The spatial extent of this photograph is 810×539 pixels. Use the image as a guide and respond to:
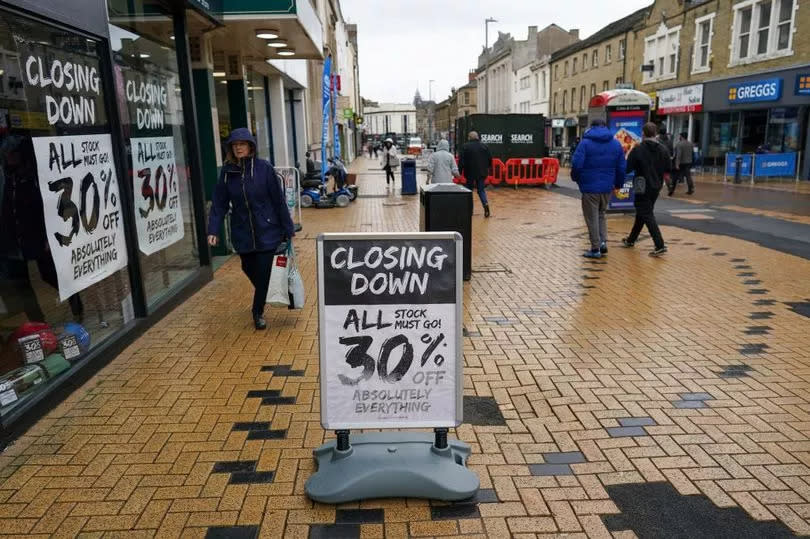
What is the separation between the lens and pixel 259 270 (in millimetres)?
5449

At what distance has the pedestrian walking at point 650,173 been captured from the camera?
8.61m

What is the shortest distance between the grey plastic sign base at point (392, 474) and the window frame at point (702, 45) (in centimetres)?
2646

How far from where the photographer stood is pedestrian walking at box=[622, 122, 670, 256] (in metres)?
8.61

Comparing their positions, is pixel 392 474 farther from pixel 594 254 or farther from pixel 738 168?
pixel 738 168

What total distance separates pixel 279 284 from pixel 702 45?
26.2 meters

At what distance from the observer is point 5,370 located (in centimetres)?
403

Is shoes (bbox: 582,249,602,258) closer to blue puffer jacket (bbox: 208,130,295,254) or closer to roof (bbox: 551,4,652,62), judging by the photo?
blue puffer jacket (bbox: 208,130,295,254)

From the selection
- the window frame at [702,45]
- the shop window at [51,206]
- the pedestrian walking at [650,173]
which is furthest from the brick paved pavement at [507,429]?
the window frame at [702,45]

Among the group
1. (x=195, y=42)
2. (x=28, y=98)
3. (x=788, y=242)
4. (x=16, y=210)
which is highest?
(x=195, y=42)

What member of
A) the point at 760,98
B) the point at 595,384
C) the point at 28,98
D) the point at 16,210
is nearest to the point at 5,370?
the point at 16,210

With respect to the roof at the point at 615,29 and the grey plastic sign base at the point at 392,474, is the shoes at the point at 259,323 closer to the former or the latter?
the grey plastic sign base at the point at 392,474

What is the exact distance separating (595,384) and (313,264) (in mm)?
4912

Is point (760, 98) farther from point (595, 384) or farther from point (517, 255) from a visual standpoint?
point (595, 384)

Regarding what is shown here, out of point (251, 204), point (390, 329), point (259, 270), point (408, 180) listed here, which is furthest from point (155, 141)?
point (408, 180)
